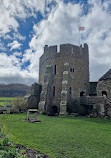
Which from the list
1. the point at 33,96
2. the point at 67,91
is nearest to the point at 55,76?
the point at 67,91

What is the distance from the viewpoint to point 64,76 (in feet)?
82.6

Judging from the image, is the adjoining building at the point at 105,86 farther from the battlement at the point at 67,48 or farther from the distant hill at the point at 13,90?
the distant hill at the point at 13,90

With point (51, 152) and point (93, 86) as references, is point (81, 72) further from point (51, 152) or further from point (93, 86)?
point (51, 152)

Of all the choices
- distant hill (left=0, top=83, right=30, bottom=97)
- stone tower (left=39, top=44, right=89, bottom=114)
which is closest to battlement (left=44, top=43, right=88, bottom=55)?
stone tower (left=39, top=44, right=89, bottom=114)

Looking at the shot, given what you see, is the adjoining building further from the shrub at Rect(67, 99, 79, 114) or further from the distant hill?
the distant hill

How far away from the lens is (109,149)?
684 cm

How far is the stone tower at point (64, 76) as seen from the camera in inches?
976

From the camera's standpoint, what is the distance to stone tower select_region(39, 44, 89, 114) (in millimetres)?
24781

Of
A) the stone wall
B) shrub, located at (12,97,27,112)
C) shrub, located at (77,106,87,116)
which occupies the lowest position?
shrub, located at (77,106,87,116)

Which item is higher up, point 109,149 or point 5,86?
point 5,86

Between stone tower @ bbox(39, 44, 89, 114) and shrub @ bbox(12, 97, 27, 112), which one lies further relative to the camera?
stone tower @ bbox(39, 44, 89, 114)

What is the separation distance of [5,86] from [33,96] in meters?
38.1

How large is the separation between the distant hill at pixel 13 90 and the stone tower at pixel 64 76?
3204 centimetres

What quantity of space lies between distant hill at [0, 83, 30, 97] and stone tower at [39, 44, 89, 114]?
32.0 metres
